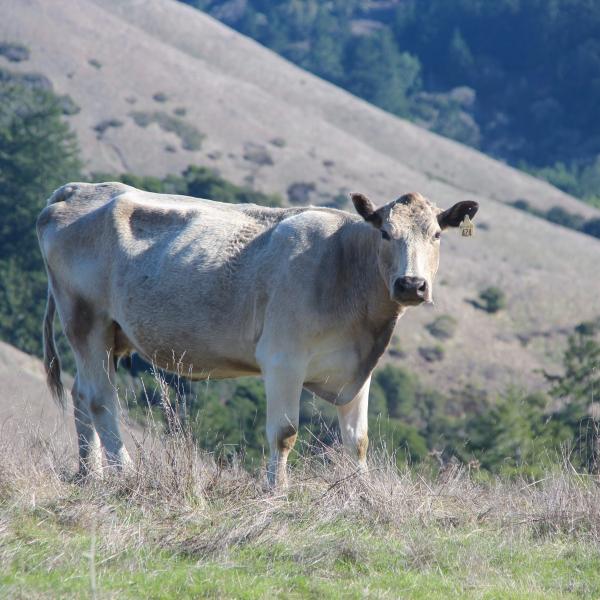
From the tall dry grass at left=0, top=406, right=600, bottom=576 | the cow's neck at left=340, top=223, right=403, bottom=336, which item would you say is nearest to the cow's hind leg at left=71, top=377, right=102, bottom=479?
the tall dry grass at left=0, top=406, right=600, bottom=576

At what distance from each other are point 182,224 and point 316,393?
2053mm

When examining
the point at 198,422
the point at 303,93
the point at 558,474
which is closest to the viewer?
the point at 198,422

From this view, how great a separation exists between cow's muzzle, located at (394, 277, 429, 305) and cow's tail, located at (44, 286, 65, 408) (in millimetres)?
3708

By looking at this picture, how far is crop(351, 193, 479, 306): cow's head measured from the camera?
9961mm

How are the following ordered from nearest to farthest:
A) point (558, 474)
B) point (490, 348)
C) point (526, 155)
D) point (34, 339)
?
point (558, 474), point (34, 339), point (490, 348), point (526, 155)

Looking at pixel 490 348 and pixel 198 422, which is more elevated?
pixel 198 422

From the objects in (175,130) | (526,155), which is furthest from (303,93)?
(526,155)

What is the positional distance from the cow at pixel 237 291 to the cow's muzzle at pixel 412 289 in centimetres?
1

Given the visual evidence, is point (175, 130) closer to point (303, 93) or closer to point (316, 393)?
point (303, 93)

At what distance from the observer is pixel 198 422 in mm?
9906

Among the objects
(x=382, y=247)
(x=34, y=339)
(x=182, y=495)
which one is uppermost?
(x=382, y=247)

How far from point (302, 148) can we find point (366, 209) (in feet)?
313

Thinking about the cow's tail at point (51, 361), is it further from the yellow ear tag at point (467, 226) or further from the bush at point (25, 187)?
the bush at point (25, 187)

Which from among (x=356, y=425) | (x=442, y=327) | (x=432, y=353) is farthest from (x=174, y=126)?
(x=356, y=425)
